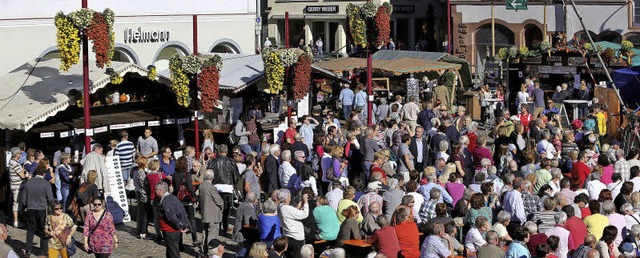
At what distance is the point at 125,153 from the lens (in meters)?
26.0

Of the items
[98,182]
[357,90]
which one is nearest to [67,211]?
[98,182]

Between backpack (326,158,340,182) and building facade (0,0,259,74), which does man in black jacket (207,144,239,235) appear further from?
building facade (0,0,259,74)

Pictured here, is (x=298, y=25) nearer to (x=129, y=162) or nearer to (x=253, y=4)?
(x=253, y=4)

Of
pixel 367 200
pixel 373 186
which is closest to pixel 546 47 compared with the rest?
pixel 373 186

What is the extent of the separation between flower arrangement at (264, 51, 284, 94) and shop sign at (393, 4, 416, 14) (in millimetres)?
29776

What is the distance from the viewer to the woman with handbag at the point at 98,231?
19.6 metres

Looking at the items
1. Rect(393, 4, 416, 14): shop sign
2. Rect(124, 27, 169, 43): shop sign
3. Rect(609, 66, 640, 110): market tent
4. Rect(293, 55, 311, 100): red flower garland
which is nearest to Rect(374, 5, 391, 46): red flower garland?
Rect(293, 55, 311, 100): red flower garland

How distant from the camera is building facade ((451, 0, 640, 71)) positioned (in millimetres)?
49562

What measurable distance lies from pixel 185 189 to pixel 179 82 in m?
5.90

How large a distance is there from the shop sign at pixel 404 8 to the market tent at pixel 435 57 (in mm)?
14975

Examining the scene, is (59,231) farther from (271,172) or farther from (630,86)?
(630,86)

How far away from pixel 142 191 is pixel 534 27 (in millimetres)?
31327

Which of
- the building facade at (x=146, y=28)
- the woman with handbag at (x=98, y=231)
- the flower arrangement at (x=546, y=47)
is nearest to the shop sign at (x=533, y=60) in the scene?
the flower arrangement at (x=546, y=47)

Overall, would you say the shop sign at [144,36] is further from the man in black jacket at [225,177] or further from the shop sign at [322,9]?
the shop sign at [322,9]
